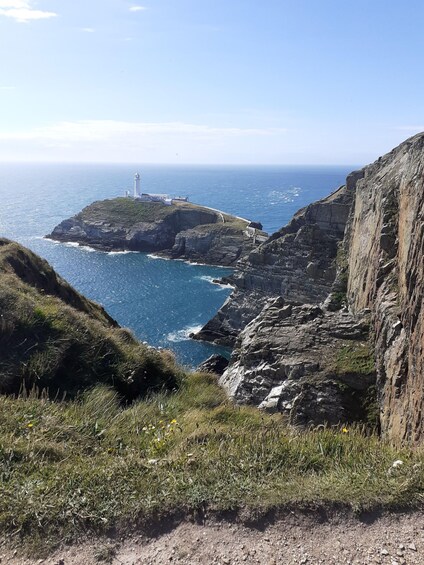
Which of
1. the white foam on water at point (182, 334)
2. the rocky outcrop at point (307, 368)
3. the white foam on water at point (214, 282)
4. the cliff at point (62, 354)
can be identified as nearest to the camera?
the cliff at point (62, 354)

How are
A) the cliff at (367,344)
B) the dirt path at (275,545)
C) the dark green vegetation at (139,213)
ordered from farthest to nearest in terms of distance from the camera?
1. the dark green vegetation at (139,213)
2. the cliff at (367,344)
3. the dirt path at (275,545)

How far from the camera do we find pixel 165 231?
116m

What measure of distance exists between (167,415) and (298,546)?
4753mm

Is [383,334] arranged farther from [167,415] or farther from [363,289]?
[167,415]

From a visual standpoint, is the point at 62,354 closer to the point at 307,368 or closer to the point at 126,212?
the point at 307,368

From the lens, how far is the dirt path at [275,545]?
4977 millimetres

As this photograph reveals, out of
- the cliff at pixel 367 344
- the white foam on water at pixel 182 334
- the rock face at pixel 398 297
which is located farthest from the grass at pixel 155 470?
the white foam on water at pixel 182 334

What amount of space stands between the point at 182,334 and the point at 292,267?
16622mm

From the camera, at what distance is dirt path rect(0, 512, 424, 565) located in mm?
4977

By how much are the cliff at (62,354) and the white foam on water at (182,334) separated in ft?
134

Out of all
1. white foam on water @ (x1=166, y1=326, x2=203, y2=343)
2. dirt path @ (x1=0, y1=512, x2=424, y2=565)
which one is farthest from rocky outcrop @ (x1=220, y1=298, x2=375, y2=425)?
white foam on water @ (x1=166, y1=326, x2=203, y2=343)

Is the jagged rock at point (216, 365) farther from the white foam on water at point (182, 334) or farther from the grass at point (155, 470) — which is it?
the grass at point (155, 470)

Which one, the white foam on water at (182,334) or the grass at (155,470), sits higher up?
the grass at (155,470)

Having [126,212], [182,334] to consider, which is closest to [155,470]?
[182,334]
